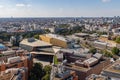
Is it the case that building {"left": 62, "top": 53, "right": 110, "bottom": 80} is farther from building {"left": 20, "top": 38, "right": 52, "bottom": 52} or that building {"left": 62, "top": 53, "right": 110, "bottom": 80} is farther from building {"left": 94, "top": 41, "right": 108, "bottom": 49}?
building {"left": 94, "top": 41, "right": 108, "bottom": 49}

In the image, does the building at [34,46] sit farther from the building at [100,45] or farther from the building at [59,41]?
the building at [100,45]

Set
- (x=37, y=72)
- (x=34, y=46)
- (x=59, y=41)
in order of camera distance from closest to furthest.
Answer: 1. (x=37, y=72)
2. (x=34, y=46)
3. (x=59, y=41)

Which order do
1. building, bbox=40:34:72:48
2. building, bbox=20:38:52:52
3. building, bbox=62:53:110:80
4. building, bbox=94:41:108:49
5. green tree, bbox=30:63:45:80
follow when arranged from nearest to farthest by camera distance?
building, bbox=62:53:110:80, green tree, bbox=30:63:45:80, building, bbox=20:38:52:52, building, bbox=40:34:72:48, building, bbox=94:41:108:49

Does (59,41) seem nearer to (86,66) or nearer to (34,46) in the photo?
(34,46)

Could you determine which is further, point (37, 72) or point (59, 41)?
point (59, 41)

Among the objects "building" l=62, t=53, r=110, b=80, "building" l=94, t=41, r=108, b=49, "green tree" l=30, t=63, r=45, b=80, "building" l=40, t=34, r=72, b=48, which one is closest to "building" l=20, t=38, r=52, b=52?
"building" l=40, t=34, r=72, b=48

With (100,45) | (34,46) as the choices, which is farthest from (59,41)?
(100,45)

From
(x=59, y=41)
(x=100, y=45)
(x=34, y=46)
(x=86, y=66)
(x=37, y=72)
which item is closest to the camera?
(x=37, y=72)

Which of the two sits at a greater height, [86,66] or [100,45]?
[86,66]

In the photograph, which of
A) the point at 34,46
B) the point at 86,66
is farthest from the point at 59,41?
the point at 86,66

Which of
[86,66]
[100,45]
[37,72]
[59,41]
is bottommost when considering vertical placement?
[100,45]

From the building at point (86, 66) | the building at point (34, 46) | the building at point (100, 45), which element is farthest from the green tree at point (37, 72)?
the building at point (100, 45)

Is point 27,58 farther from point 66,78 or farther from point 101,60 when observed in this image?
point 101,60
